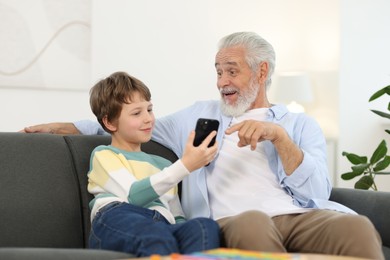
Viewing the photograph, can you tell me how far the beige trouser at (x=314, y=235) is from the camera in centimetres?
209

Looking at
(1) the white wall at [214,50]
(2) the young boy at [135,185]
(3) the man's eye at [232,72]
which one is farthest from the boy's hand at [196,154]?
(1) the white wall at [214,50]

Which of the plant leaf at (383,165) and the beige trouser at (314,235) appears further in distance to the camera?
the plant leaf at (383,165)

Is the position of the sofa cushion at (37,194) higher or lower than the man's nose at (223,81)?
lower

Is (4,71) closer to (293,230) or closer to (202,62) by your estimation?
(202,62)

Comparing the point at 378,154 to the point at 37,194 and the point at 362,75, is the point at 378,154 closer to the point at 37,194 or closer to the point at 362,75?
the point at 362,75

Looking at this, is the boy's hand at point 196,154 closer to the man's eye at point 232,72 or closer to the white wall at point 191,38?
the man's eye at point 232,72

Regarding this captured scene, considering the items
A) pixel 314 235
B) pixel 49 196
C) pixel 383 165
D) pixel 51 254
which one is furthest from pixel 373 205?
pixel 383 165

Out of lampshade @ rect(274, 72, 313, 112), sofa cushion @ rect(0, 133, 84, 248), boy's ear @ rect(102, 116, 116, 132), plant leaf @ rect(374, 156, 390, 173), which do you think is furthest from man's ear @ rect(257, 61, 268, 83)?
lampshade @ rect(274, 72, 313, 112)

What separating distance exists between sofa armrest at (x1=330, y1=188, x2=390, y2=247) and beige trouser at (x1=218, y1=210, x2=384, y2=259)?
25cm

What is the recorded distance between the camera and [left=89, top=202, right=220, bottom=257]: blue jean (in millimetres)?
2004

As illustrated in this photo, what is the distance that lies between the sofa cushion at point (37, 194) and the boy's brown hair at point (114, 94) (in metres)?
0.19

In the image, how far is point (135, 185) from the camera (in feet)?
7.48

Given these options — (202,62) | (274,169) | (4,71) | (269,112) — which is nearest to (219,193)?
(274,169)

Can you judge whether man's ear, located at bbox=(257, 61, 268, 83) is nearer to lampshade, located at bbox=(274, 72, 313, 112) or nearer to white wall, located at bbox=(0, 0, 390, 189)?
white wall, located at bbox=(0, 0, 390, 189)
